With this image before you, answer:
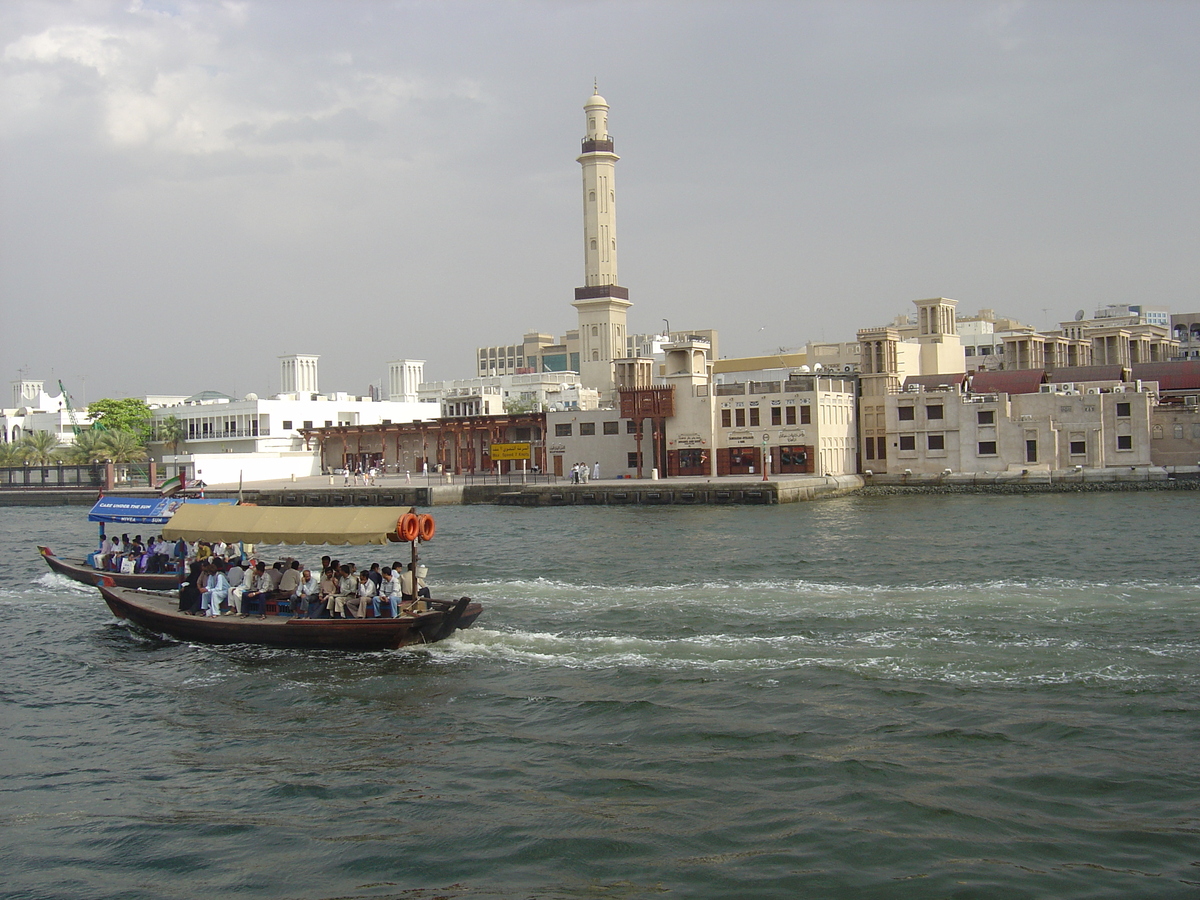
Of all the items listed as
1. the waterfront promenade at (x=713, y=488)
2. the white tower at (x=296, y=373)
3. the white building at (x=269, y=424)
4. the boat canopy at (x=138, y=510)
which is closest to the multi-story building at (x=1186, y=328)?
the waterfront promenade at (x=713, y=488)

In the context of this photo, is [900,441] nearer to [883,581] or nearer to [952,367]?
[952,367]

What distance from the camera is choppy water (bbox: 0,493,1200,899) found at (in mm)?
11531

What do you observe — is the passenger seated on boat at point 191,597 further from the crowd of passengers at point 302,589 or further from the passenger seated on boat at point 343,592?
the passenger seated on boat at point 343,592

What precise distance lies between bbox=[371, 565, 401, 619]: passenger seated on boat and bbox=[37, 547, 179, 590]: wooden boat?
10.0 m

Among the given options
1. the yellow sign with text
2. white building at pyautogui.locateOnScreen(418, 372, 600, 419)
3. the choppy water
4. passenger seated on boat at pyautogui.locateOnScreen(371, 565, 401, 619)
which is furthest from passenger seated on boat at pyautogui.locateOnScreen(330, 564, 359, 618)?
white building at pyautogui.locateOnScreen(418, 372, 600, 419)

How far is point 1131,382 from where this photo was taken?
213 ft

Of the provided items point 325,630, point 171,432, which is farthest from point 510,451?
point 325,630

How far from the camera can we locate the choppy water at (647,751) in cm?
1153

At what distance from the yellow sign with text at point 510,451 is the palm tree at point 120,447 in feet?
118

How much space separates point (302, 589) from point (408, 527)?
2683 mm

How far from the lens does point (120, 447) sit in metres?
87.9

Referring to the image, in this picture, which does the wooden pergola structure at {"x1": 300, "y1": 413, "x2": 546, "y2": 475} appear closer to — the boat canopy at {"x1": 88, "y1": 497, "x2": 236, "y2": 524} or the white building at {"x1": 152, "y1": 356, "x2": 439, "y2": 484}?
the white building at {"x1": 152, "y1": 356, "x2": 439, "y2": 484}

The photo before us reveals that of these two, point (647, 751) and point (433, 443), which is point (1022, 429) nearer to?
point (433, 443)

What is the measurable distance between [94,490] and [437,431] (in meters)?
26.4
